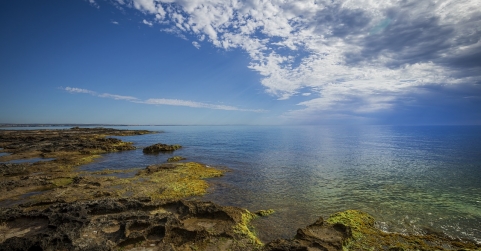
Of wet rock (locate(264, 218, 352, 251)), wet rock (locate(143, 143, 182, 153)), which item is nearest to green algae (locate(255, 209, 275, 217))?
wet rock (locate(264, 218, 352, 251))

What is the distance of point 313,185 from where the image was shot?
75.3 ft

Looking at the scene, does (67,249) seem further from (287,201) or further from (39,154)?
(39,154)

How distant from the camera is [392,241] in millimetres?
11750

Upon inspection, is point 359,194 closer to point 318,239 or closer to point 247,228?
point 318,239

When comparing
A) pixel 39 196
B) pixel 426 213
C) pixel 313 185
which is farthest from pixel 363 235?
pixel 39 196

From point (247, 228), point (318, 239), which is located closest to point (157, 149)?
point (247, 228)

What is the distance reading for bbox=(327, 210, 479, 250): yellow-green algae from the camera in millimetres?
11180

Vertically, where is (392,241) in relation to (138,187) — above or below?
below

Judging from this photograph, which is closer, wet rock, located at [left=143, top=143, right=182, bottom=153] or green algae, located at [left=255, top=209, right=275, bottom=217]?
green algae, located at [left=255, top=209, right=275, bottom=217]

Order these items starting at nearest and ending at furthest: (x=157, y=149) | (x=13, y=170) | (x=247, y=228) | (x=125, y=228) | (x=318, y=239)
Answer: (x=318, y=239) < (x=125, y=228) < (x=247, y=228) < (x=13, y=170) < (x=157, y=149)

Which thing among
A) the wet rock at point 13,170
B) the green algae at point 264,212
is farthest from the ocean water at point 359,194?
the wet rock at point 13,170

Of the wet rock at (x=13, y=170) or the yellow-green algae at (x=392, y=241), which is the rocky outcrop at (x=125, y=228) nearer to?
the yellow-green algae at (x=392, y=241)

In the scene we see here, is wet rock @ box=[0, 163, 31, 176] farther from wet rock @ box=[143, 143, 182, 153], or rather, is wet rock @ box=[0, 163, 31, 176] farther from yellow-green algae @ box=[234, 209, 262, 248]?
yellow-green algae @ box=[234, 209, 262, 248]

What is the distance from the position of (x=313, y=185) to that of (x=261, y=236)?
41.5 feet
